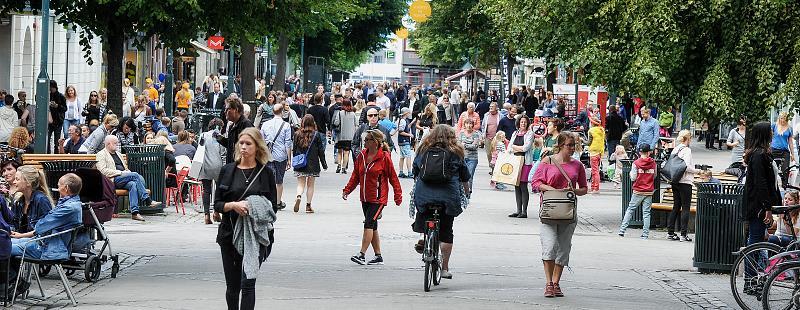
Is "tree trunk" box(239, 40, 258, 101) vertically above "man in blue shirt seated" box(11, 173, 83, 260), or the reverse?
"tree trunk" box(239, 40, 258, 101)

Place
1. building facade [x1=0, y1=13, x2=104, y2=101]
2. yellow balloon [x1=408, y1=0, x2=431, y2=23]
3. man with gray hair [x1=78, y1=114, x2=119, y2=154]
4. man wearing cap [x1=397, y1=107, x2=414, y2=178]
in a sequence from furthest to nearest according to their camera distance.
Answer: yellow balloon [x1=408, y1=0, x2=431, y2=23] → building facade [x1=0, y1=13, x2=104, y2=101] → man wearing cap [x1=397, y1=107, x2=414, y2=178] → man with gray hair [x1=78, y1=114, x2=119, y2=154]

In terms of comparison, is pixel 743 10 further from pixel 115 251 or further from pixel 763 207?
pixel 115 251

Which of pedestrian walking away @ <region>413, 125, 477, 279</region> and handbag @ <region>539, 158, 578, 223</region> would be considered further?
pedestrian walking away @ <region>413, 125, 477, 279</region>

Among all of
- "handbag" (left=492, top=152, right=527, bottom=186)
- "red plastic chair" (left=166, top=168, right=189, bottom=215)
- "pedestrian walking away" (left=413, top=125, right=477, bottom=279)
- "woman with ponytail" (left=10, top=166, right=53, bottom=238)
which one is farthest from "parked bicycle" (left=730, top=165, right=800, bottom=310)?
"red plastic chair" (left=166, top=168, right=189, bottom=215)

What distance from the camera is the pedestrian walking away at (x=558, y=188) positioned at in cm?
1375

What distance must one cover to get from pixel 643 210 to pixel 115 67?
769cm

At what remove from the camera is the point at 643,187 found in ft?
68.2

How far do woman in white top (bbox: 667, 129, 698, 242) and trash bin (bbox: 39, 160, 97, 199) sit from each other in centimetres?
799

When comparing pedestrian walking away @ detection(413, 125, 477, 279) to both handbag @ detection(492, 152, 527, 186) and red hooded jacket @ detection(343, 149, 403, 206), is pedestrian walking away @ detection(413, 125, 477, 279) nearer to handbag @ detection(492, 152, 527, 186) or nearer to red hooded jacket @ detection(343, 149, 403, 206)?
red hooded jacket @ detection(343, 149, 403, 206)

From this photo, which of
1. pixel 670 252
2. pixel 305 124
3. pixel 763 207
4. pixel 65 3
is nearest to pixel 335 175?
pixel 305 124

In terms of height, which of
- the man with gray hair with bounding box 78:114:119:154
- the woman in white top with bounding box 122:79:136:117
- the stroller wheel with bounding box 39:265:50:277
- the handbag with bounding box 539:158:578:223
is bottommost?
the stroller wheel with bounding box 39:265:50:277

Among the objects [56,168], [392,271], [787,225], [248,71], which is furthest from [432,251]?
[248,71]

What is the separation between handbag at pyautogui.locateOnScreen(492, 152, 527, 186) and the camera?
77.2 feet

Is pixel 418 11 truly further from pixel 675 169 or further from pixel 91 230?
pixel 91 230
